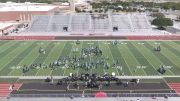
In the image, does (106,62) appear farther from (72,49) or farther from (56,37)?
(56,37)

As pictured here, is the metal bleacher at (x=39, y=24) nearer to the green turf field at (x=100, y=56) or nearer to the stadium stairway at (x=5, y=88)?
the green turf field at (x=100, y=56)

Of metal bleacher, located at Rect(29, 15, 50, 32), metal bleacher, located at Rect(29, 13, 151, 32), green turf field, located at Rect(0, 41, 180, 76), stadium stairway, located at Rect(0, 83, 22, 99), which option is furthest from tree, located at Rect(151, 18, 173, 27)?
Result: stadium stairway, located at Rect(0, 83, 22, 99)

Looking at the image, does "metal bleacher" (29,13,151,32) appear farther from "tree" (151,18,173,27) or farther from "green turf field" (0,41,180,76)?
"green turf field" (0,41,180,76)

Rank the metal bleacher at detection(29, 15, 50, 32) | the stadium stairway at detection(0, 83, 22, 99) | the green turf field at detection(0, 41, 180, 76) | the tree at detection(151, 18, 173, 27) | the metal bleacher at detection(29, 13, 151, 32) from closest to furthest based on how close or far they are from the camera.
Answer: the stadium stairway at detection(0, 83, 22, 99)
the green turf field at detection(0, 41, 180, 76)
the metal bleacher at detection(29, 15, 50, 32)
the metal bleacher at detection(29, 13, 151, 32)
the tree at detection(151, 18, 173, 27)

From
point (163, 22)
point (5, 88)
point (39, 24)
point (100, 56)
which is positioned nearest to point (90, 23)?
point (39, 24)

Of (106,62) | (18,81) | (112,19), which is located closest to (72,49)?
(106,62)

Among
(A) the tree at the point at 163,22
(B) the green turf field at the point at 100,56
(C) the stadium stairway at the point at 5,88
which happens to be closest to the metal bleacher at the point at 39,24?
(B) the green turf field at the point at 100,56

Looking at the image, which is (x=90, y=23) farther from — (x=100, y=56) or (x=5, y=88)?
(x=5, y=88)
